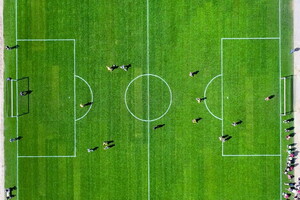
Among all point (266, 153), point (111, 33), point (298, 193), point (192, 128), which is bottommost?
point (298, 193)

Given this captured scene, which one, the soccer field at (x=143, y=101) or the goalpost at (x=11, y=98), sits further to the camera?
the goalpost at (x=11, y=98)

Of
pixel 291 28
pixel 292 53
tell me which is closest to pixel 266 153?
pixel 292 53

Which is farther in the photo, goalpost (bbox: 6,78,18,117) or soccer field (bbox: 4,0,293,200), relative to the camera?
goalpost (bbox: 6,78,18,117)

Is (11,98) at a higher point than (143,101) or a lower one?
higher

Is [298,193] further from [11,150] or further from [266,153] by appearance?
[11,150]

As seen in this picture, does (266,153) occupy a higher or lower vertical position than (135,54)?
lower

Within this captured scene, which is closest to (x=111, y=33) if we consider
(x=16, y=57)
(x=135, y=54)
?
(x=135, y=54)
